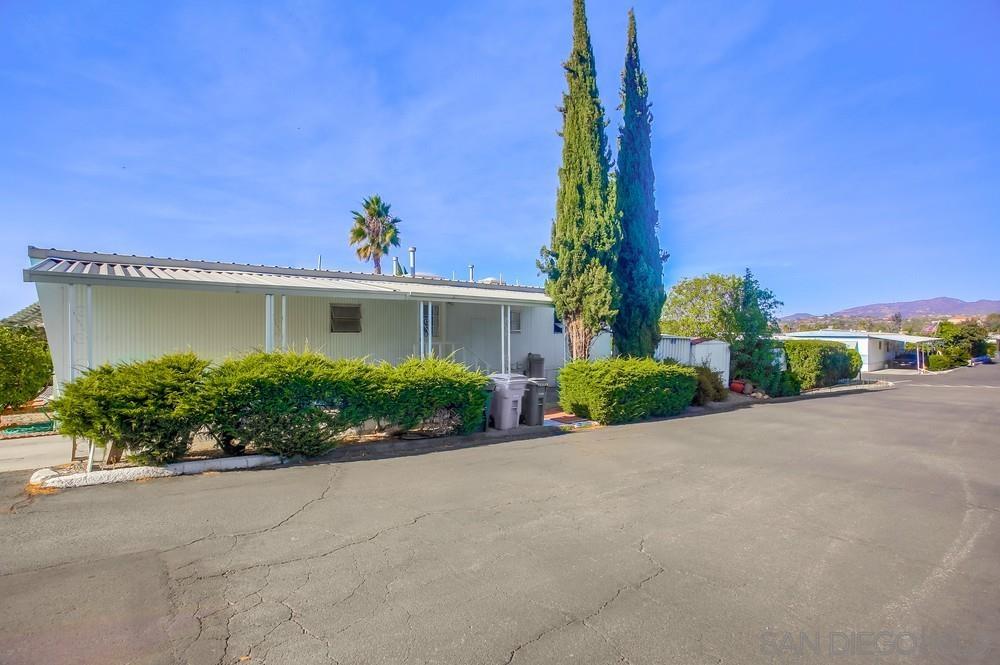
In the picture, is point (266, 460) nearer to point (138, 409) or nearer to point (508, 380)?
point (138, 409)

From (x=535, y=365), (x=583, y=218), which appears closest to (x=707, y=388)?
(x=535, y=365)

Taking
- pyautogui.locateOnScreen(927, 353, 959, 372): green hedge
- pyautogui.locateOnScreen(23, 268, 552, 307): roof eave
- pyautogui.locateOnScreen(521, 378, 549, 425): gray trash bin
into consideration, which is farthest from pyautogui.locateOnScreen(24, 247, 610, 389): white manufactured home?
pyautogui.locateOnScreen(927, 353, 959, 372): green hedge

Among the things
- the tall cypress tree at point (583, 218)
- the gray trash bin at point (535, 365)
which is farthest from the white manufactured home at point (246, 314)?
the tall cypress tree at point (583, 218)

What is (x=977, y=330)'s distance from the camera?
166 feet

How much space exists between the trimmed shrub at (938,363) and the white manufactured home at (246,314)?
4036cm

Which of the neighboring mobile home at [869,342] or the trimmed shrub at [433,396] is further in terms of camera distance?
the neighboring mobile home at [869,342]

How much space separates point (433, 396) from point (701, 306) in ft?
51.7

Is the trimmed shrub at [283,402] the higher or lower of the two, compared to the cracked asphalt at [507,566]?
higher

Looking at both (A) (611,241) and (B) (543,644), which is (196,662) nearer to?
(B) (543,644)

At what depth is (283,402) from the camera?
7.36 meters

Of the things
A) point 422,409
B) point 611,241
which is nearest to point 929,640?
point 422,409

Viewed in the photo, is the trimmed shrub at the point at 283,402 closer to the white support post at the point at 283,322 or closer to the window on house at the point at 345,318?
the white support post at the point at 283,322

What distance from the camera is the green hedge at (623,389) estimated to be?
459 inches

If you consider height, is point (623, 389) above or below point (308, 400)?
below
